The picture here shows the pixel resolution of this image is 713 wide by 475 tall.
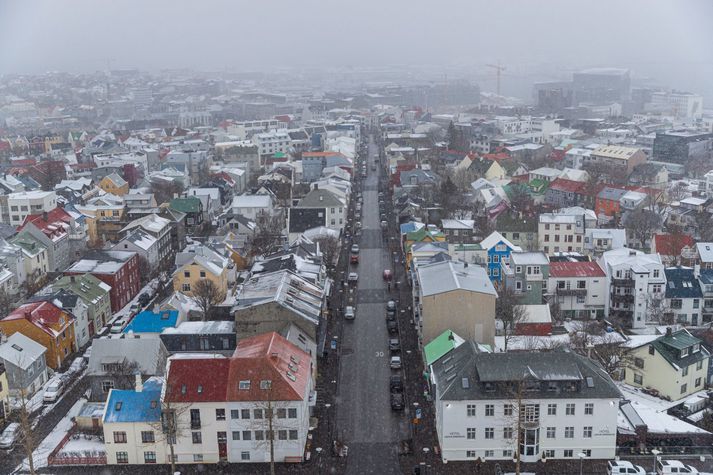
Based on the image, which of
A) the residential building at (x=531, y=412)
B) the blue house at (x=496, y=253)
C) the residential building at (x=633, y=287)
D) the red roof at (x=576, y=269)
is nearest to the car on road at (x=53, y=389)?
the residential building at (x=531, y=412)

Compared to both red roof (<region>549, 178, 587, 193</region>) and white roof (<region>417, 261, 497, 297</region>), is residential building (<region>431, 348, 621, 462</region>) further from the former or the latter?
red roof (<region>549, 178, 587, 193</region>)

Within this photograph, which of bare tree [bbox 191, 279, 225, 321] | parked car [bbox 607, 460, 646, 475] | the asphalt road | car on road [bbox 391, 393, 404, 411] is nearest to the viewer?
parked car [bbox 607, 460, 646, 475]

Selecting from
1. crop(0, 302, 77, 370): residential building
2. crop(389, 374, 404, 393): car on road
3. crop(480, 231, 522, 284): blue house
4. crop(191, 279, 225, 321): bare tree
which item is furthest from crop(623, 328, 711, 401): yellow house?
crop(0, 302, 77, 370): residential building

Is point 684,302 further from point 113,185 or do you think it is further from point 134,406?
point 113,185

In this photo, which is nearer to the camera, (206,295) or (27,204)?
(206,295)

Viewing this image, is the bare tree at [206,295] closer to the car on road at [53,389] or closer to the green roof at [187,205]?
the car on road at [53,389]

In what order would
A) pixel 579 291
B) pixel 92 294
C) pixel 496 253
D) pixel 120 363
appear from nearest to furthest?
pixel 120 363 → pixel 92 294 → pixel 579 291 → pixel 496 253

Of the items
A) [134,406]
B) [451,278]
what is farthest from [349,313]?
[134,406]
